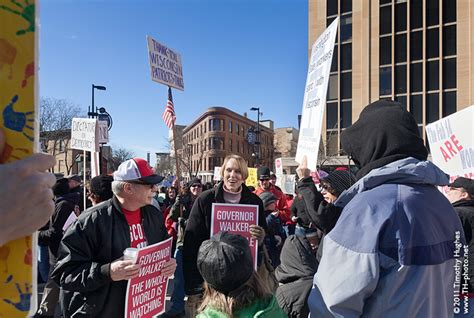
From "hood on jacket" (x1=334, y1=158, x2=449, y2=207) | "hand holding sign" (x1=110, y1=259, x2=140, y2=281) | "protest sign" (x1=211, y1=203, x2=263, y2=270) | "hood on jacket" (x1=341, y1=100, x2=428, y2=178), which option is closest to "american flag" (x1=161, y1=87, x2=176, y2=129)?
"protest sign" (x1=211, y1=203, x2=263, y2=270)

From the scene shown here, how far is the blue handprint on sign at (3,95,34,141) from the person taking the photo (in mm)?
973

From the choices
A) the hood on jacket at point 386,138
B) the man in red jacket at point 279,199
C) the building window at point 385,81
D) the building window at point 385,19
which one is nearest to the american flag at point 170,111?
the man in red jacket at point 279,199

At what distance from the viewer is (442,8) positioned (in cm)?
3334

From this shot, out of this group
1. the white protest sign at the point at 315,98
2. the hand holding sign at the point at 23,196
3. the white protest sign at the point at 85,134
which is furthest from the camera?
the white protest sign at the point at 85,134

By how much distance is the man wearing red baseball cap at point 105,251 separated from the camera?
2.75 m

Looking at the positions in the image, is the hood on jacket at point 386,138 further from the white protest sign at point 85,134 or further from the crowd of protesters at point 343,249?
the white protest sign at point 85,134

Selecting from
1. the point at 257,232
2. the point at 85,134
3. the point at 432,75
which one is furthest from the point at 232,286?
the point at 432,75

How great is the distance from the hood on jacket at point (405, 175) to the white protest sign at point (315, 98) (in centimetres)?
183

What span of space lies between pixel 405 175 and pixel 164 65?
5000mm

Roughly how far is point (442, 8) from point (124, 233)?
1488 inches

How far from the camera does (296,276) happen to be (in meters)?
3.22

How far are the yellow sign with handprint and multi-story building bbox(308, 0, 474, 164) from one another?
3458 cm

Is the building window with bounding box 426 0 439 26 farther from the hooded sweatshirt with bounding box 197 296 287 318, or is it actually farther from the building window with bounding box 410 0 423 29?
the hooded sweatshirt with bounding box 197 296 287 318

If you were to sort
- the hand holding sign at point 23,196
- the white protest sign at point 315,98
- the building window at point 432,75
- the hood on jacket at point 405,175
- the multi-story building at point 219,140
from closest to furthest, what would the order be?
the hand holding sign at point 23,196, the hood on jacket at point 405,175, the white protest sign at point 315,98, the building window at point 432,75, the multi-story building at point 219,140
